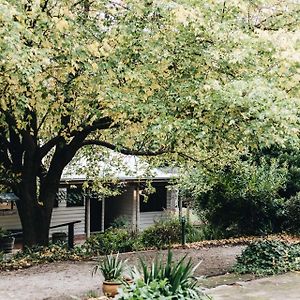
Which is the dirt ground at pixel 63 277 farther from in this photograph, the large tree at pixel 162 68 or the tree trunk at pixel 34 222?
the large tree at pixel 162 68

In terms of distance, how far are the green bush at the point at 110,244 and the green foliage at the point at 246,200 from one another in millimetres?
3124

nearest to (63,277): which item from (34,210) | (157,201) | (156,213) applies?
(34,210)

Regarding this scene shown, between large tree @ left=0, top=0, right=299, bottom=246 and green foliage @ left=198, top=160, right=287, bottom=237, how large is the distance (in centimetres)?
539

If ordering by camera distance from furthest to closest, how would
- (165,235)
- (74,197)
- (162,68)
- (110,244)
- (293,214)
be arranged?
(74,197) < (165,235) < (293,214) < (110,244) < (162,68)

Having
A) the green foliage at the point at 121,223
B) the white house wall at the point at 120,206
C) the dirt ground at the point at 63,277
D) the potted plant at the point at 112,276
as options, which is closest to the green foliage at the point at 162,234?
the dirt ground at the point at 63,277

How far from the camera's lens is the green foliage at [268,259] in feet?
36.8

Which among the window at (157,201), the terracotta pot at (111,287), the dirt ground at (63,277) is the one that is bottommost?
the dirt ground at (63,277)

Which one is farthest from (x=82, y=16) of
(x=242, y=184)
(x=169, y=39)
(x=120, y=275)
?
(x=242, y=184)

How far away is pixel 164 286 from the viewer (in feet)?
22.4

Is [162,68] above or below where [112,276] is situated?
above

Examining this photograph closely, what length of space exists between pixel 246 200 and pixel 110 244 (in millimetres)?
4586

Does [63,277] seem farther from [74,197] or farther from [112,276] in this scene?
[74,197]

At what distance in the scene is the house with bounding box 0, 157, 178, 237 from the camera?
21141mm

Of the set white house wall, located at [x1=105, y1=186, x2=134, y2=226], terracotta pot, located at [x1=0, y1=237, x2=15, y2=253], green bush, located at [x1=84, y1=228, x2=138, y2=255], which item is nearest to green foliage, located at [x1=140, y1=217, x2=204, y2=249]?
green bush, located at [x1=84, y1=228, x2=138, y2=255]
